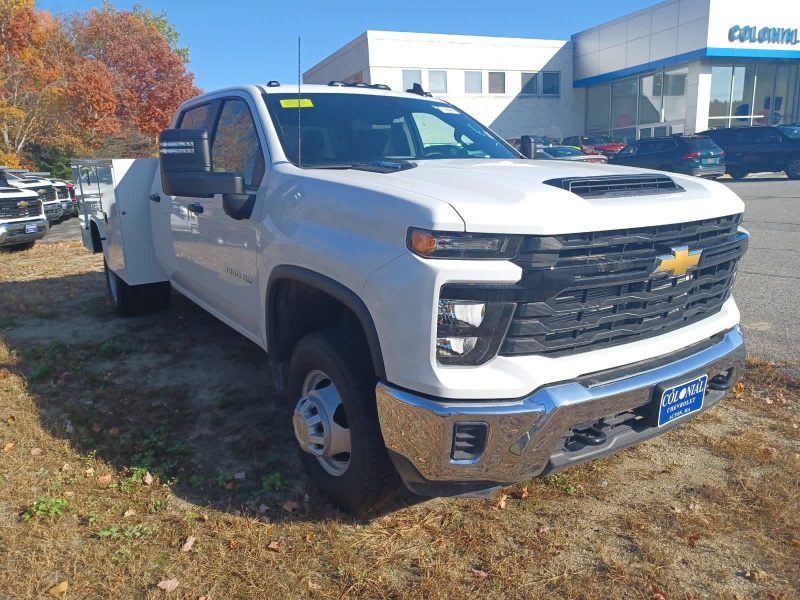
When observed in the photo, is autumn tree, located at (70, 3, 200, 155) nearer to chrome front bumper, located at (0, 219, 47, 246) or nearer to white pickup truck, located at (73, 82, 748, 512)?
chrome front bumper, located at (0, 219, 47, 246)

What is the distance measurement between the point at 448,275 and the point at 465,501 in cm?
148

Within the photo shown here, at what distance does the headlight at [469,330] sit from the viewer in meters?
2.36

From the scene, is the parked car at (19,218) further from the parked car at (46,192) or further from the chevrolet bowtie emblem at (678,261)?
the chevrolet bowtie emblem at (678,261)

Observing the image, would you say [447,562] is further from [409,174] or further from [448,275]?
[409,174]

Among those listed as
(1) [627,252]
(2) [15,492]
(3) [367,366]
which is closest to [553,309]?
(1) [627,252]

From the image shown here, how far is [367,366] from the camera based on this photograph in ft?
9.27

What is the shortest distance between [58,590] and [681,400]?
8.80ft

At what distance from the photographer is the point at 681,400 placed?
277cm

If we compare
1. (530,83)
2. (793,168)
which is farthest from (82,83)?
(793,168)

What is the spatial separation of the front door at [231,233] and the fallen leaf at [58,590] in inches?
62.6

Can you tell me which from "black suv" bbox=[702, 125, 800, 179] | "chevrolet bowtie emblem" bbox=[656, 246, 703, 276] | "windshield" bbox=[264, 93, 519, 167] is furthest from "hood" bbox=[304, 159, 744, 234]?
"black suv" bbox=[702, 125, 800, 179]

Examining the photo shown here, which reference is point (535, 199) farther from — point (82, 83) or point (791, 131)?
point (82, 83)

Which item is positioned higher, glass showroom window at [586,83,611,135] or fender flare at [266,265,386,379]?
glass showroom window at [586,83,611,135]

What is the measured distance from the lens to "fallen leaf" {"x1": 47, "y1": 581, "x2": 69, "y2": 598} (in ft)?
8.72
